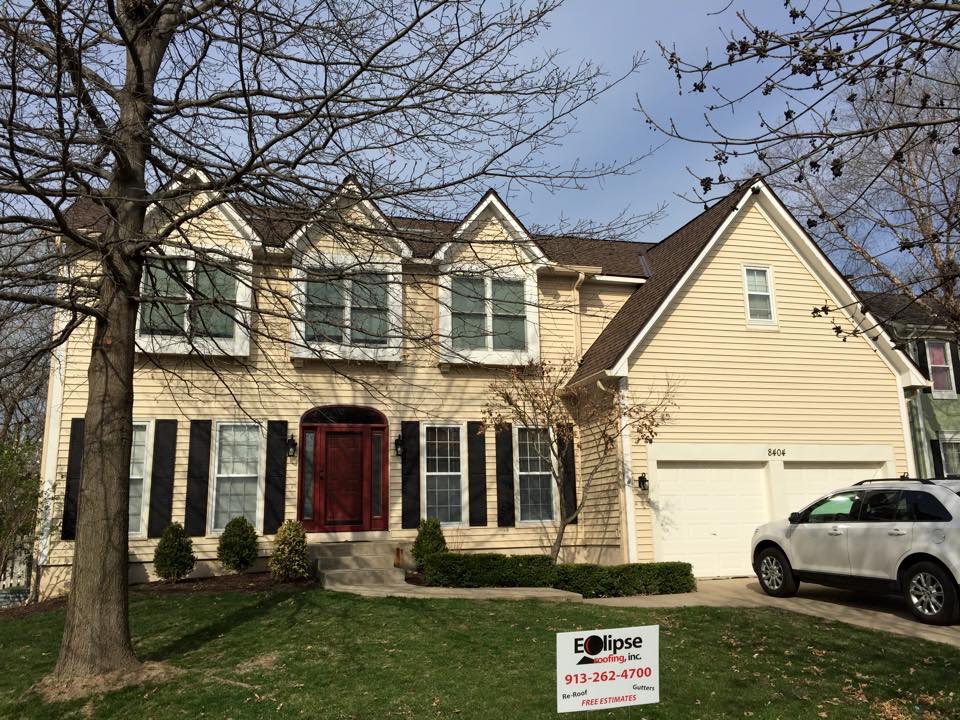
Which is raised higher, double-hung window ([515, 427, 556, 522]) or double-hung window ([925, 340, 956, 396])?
double-hung window ([925, 340, 956, 396])

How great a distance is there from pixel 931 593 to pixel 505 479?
25.4 ft

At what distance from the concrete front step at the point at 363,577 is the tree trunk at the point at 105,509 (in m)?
4.71

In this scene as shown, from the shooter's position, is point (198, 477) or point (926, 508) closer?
point (926, 508)

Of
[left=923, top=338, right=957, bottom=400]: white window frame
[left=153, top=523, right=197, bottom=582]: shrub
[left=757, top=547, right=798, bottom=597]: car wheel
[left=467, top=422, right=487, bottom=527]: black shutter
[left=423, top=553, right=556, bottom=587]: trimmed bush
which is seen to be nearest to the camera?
[left=757, top=547, right=798, bottom=597]: car wheel

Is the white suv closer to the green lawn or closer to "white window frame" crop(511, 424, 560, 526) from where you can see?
the green lawn

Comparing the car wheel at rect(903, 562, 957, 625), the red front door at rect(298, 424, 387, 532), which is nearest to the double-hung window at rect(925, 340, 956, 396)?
the car wheel at rect(903, 562, 957, 625)

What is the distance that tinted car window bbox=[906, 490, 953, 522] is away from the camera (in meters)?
9.36

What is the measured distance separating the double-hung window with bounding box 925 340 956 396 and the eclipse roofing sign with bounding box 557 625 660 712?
1858cm

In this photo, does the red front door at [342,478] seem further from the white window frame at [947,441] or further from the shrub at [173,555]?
the white window frame at [947,441]

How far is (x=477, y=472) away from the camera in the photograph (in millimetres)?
15148

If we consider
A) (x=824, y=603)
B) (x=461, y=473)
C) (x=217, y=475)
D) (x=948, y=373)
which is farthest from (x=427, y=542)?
(x=948, y=373)

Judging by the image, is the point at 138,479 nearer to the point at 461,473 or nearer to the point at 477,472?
the point at 461,473

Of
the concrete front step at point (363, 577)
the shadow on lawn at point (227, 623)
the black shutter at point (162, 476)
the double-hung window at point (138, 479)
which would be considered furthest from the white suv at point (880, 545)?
the double-hung window at point (138, 479)

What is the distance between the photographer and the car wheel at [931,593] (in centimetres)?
909
